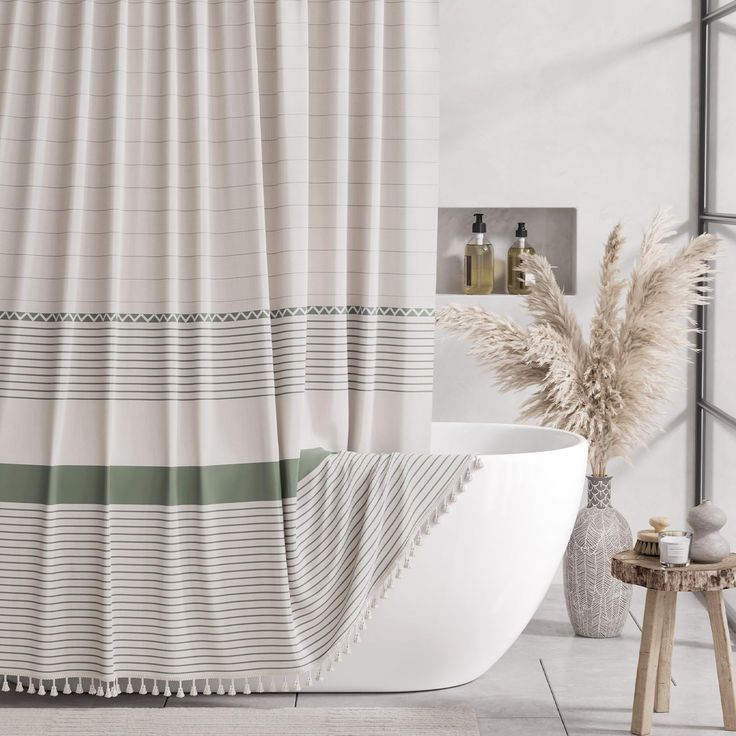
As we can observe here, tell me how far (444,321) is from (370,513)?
82cm

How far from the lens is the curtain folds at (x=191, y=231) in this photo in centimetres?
237

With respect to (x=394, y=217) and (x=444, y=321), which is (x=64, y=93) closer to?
(x=394, y=217)

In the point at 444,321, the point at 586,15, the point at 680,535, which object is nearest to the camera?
the point at 680,535

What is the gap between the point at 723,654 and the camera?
2215 millimetres

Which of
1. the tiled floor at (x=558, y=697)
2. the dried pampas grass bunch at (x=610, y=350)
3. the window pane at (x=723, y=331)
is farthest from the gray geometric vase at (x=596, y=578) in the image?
the window pane at (x=723, y=331)

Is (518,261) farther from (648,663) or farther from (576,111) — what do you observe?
(648,663)

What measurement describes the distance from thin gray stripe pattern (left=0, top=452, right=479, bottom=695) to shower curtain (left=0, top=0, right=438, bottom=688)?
0.04 ft

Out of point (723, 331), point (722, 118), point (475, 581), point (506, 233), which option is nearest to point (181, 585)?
point (475, 581)

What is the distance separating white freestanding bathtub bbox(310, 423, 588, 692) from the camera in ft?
7.64

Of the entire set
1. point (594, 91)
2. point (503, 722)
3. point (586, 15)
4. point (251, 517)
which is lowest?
point (503, 722)

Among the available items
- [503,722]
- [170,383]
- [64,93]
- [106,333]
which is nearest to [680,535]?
[503,722]

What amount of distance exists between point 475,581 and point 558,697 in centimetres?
39

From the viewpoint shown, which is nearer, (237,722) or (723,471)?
(237,722)

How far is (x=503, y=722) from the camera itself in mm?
2316
